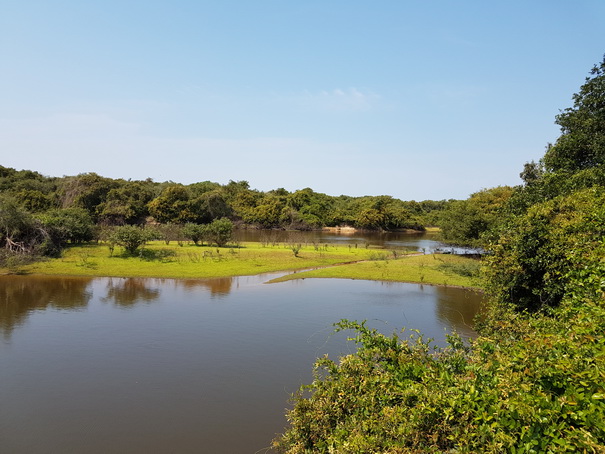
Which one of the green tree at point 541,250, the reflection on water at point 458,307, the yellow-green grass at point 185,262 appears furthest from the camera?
the yellow-green grass at point 185,262

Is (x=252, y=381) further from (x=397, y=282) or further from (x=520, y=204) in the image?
(x=397, y=282)

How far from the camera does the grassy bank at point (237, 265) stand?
1192 inches

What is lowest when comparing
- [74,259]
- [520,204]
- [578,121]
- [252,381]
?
[252,381]

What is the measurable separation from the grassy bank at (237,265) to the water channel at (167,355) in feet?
12.8

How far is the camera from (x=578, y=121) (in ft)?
69.0

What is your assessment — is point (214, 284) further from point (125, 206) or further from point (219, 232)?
point (125, 206)

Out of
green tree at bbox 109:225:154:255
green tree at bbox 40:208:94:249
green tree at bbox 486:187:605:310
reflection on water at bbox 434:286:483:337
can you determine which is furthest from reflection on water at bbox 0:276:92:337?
reflection on water at bbox 434:286:483:337

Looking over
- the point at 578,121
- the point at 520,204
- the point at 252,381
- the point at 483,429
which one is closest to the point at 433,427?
the point at 483,429

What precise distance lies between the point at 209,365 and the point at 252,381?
2086 millimetres

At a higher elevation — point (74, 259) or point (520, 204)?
point (520, 204)

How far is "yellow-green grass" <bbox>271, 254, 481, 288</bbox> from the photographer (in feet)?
100

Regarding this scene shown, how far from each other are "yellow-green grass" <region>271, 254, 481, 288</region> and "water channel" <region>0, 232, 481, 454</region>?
13.3ft

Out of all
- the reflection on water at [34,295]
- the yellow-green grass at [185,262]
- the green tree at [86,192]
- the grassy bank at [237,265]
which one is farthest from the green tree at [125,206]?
the reflection on water at [34,295]

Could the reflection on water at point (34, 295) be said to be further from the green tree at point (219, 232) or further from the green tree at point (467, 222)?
the green tree at point (467, 222)
